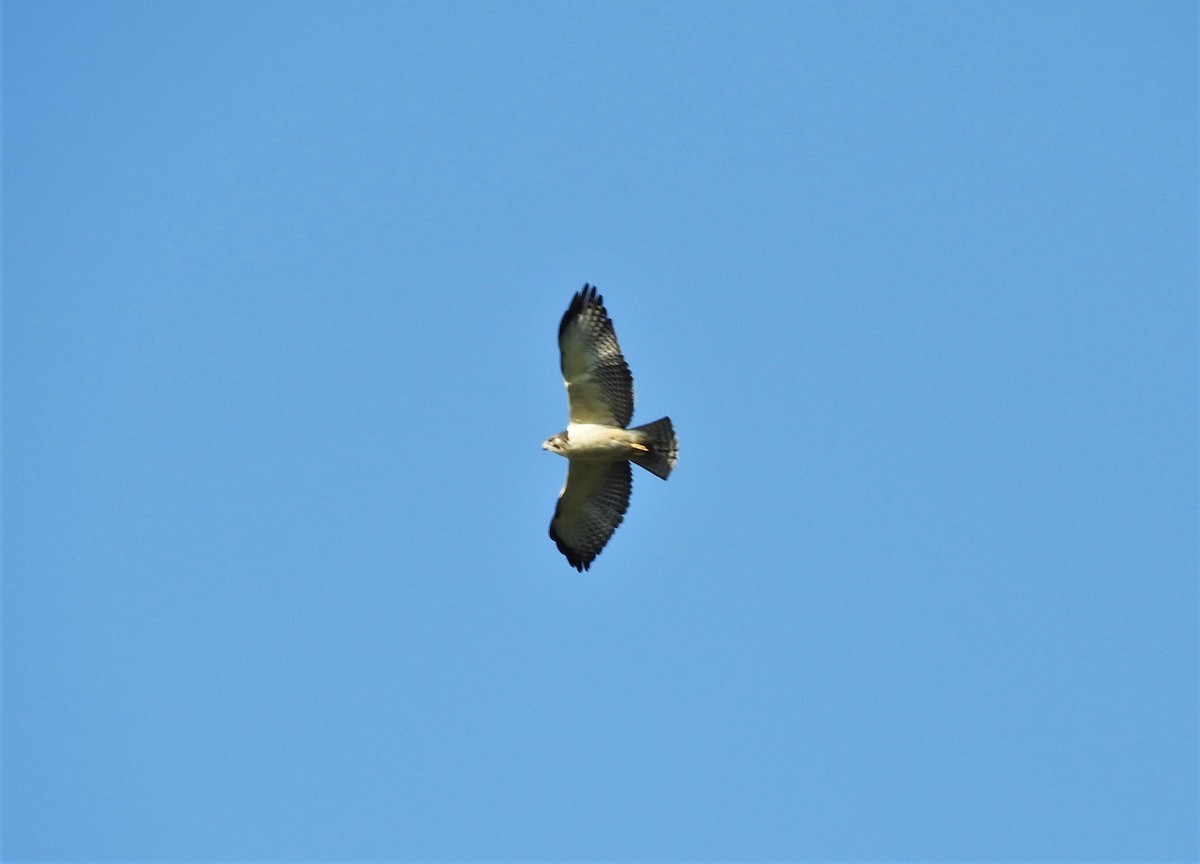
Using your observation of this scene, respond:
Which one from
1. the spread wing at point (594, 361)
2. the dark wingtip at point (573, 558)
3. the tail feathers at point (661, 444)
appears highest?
the spread wing at point (594, 361)

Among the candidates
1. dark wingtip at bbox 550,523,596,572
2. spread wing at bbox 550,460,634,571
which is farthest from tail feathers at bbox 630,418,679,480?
dark wingtip at bbox 550,523,596,572

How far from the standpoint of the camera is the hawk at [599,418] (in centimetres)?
2056

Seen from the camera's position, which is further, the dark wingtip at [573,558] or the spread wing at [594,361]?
the dark wingtip at [573,558]

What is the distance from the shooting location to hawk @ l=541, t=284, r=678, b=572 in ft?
67.5

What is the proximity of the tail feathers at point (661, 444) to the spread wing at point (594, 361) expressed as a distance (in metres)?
0.33

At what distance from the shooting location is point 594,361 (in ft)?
67.9

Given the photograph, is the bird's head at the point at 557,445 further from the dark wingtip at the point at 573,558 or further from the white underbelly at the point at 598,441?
the dark wingtip at the point at 573,558

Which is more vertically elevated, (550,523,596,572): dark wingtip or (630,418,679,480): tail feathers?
(630,418,679,480): tail feathers

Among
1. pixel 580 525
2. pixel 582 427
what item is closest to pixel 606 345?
pixel 582 427

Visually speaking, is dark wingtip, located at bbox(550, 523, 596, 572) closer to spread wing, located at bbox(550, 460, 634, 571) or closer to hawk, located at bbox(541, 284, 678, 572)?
spread wing, located at bbox(550, 460, 634, 571)

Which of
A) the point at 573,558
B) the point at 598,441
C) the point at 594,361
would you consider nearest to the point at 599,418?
the point at 598,441

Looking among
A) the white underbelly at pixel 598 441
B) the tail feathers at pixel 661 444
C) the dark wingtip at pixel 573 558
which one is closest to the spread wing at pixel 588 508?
the dark wingtip at pixel 573 558

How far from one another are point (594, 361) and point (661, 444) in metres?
1.32

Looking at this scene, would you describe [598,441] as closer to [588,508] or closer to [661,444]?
[661,444]
